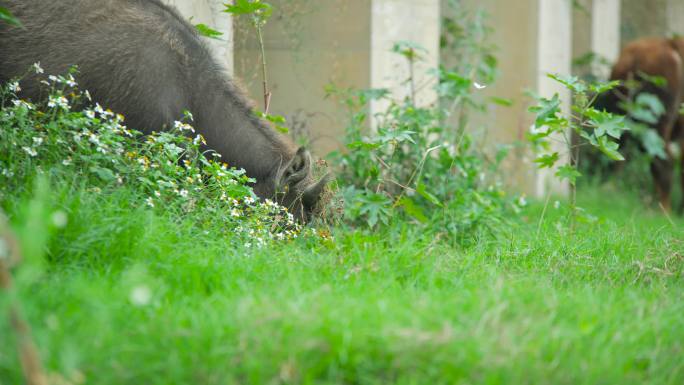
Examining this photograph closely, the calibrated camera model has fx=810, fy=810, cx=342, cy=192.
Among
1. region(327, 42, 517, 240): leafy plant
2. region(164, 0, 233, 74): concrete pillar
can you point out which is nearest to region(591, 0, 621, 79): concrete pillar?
region(327, 42, 517, 240): leafy plant

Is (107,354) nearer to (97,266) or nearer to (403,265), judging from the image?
(97,266)

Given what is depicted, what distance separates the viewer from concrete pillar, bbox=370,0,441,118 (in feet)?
24.9

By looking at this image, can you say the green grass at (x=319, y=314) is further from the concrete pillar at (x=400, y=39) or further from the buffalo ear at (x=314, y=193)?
the concrete pillar at (x=400, y=39)

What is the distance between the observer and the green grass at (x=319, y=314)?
8.79 ft

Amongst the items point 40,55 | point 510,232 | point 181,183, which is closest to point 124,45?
point 40,55

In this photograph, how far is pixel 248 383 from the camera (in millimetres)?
2646

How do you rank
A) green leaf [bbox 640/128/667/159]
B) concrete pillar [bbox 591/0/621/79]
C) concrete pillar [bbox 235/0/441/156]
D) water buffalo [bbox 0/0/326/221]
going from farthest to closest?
concrete pillar [bbox 591/0/621/79] < green leaf [bbox 640/128/667/159] < concrete pillar [bbox 235/0/441/156] < water buffalo [bbox 0/0/326/221]

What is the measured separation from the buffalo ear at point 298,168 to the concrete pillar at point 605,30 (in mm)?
7940

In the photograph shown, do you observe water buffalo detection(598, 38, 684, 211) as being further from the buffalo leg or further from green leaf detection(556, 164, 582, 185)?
green leaf detection(556, 164, 582, 185)

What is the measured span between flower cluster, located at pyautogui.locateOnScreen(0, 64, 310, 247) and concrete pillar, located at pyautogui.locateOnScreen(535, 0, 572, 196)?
5911 millimetres

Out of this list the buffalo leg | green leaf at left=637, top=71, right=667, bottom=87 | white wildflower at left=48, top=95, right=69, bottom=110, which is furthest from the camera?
the buffalo leg

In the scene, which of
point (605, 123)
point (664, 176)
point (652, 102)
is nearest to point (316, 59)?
point (605, 123)

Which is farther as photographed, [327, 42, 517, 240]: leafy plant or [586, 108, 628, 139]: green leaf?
[327, 42, 517, 240]: leafy plant

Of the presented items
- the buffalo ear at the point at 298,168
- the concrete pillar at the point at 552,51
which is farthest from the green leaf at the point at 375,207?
the concrete pillar at the point at 552,51
